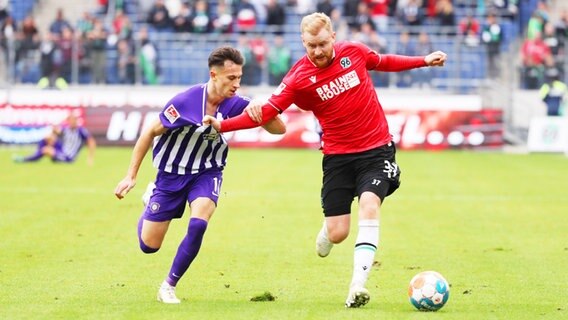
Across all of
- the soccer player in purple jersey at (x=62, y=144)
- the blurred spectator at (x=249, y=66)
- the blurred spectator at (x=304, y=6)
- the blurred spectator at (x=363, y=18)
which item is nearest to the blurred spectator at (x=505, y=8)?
the blurred spectator at (x=363, y=18)

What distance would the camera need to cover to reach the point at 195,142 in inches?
390

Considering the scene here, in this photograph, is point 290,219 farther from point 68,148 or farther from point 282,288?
point 68,148

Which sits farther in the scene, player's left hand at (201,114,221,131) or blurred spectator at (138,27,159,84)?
blurred spectator at (138,27,159,84)

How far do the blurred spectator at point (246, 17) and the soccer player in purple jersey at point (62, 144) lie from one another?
8.39m

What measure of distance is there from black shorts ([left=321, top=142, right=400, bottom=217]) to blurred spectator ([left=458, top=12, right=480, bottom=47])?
82.1ft

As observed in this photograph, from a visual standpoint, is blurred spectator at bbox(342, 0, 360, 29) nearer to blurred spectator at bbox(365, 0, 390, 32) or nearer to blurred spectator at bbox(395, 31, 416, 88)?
blurred spectator at bbox(365, 0, 390, 32)

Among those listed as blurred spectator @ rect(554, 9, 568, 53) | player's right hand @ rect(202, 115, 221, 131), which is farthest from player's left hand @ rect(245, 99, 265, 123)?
blurred spectator @ rect(554, 9, 568, 53)

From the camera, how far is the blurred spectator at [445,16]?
118 ft

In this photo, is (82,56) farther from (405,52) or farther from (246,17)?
(405,52)

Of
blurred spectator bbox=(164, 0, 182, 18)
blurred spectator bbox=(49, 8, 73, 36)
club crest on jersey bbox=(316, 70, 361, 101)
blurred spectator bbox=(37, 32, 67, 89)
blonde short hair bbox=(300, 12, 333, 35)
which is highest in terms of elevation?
blonde short hair bbox=(300, 12, 333, 35)

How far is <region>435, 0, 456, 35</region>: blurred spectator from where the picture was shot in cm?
3584

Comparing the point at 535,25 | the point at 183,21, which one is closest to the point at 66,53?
the point at 183,21

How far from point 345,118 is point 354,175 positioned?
517 millimetres

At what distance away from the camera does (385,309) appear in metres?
9.20
